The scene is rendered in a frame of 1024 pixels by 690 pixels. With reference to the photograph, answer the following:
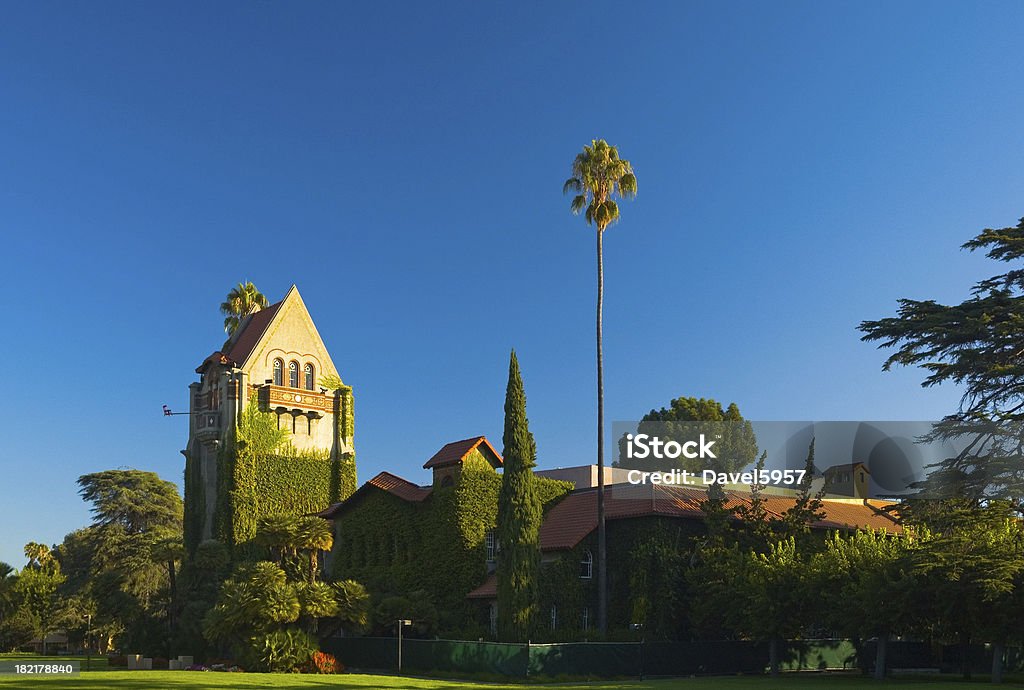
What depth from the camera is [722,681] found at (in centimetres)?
4175

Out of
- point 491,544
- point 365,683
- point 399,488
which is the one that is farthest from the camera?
point 399,488

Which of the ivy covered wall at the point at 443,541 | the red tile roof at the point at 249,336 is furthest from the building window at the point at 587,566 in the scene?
the red tile roof at the point at 249,336

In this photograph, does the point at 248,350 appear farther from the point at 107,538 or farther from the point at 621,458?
the point at 621,458

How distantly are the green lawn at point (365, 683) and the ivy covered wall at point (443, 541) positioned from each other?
10.9 meters

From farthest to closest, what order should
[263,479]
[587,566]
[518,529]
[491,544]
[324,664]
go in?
[263,479]
[491,544]
[587,566]
[518,529]
[324,664]

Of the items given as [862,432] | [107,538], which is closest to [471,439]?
[862,432]

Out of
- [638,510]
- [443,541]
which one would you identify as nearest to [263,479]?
[443,541]

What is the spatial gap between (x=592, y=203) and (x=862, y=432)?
34135 mm

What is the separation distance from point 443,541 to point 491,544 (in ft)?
8.40

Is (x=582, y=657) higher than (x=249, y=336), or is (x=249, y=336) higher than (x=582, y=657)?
(x=249, y=336)

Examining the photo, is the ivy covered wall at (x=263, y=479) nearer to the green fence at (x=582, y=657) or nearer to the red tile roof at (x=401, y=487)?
the red tile roof at (x=401, y=487)

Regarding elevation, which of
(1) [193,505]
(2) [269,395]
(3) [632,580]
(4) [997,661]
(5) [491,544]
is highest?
(2) [269,395]

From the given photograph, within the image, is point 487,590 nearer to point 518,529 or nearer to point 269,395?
point 518,529

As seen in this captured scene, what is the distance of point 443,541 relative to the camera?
180 feet
